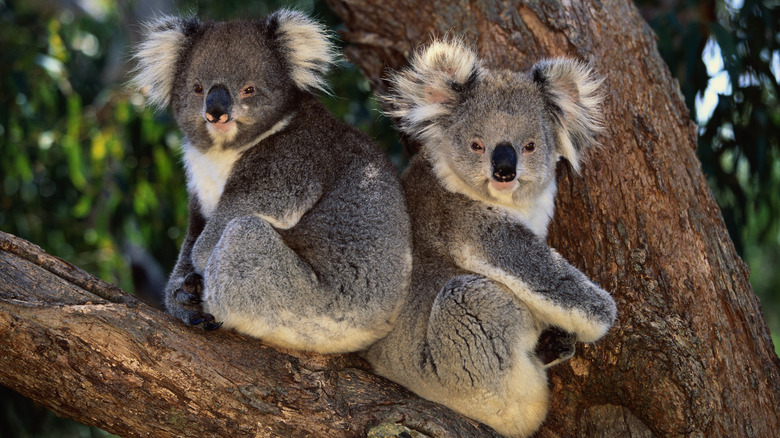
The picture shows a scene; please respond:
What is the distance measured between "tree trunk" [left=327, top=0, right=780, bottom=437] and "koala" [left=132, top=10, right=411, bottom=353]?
0.86 metres

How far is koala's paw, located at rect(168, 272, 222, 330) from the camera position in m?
2.98

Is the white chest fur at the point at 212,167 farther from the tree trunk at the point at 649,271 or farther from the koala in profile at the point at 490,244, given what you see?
the tree trunk at the point at 649,271

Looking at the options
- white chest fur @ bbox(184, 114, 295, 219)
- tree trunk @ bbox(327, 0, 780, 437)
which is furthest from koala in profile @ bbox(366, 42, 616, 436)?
white chest fur @ bbox(184, 114, 295, 219)

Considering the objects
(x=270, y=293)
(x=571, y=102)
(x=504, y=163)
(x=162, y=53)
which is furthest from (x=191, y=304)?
(x=571, y=102)

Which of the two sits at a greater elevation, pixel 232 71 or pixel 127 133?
pixel 232 71

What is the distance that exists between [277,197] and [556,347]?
1345 mm

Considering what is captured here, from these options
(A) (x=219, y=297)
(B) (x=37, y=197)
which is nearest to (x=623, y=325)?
(A) (x=219, y=297)

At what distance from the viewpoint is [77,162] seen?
5973 mm

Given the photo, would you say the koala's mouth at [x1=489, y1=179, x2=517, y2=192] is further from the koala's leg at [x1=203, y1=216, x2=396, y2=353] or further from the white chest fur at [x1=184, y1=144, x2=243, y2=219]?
the white chest fur at [x1=184, y1=144, x2=243, y2=219]

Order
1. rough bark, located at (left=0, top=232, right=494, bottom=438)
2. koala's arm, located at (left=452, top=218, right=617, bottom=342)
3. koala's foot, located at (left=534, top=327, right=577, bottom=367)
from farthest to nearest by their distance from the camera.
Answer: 1. koala's foot, located at (left=534, top=327, right=577, bottom=367)
2. koala's arm, located at (left=452, top=218, right=617, bottom=342)
3. rough bark, located at (left=0, top=232, right=494, bottom=438)

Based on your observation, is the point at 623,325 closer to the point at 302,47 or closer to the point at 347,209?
the point at 347,209

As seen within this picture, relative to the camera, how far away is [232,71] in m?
3.41

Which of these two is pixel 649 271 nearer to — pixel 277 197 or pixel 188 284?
pixel 277 197

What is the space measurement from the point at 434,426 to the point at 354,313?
0.58 metres
